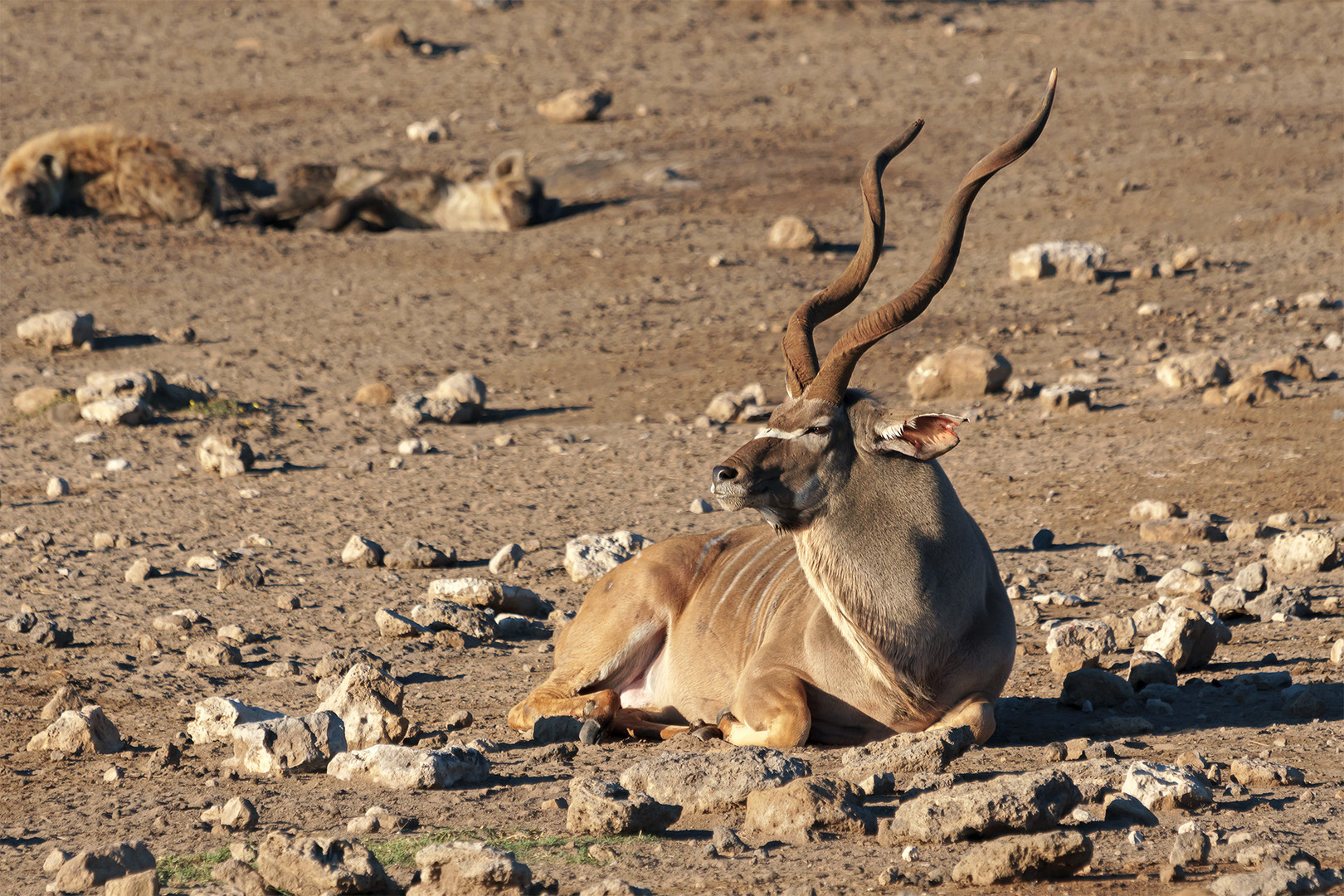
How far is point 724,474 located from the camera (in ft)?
18.0

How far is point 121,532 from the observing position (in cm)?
909

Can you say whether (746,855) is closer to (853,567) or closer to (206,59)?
(853,567)

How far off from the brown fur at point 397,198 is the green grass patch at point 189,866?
43.6ft

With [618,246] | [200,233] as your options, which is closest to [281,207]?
[200,233]

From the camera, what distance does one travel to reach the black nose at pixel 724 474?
546cm

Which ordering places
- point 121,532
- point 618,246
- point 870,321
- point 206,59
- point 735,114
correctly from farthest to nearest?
point 206,59 → point 735,114 → point 618,246 → point 121,532 → point 870,321

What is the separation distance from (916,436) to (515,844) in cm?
212

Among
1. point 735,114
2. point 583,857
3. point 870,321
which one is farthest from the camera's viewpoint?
point 735,114

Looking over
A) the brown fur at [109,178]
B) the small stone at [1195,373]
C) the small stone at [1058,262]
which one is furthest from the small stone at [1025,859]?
the brown fur at [109,178]

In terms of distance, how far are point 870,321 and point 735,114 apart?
15.7 metres

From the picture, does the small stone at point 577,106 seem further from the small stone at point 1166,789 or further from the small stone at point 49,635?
the small stone at point 1166,789

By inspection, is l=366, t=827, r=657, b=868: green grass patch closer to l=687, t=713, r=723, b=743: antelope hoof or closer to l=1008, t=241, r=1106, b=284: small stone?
l=687, t=713, r=723, b=743: antelope hoof

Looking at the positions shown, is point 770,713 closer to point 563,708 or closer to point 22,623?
point 563,708

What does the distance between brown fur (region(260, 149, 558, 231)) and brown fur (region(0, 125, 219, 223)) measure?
0.86 m
